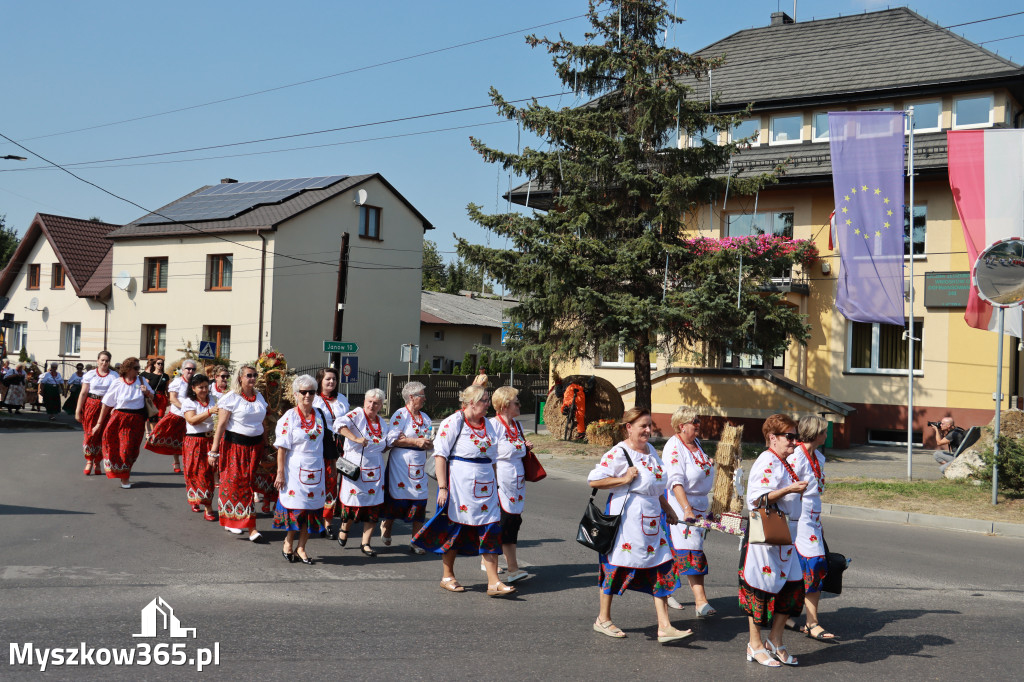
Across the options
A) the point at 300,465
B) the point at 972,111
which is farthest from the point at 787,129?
the point at 300,465

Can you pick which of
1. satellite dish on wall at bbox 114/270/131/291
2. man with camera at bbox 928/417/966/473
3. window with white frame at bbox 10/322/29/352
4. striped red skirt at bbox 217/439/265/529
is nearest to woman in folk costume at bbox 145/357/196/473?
striped red skirt at bbox 217/439/265/529

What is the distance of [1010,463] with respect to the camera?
12477 millimetres

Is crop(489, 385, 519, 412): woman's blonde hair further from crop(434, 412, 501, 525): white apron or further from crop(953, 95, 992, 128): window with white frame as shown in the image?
crop(953, 95, 992, 128): window with white frame

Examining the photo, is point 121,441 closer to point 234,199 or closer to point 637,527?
point 637,527

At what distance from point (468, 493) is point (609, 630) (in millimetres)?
1633

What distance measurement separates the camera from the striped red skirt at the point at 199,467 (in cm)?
1009

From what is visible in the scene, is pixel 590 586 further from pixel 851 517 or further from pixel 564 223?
pixel 564 223

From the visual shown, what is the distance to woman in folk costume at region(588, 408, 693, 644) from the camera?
600 cm

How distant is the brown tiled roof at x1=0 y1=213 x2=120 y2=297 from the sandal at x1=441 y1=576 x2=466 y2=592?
36061 mm

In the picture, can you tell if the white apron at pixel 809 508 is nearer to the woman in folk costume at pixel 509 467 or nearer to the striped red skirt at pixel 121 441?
the woman in folk costume at pixel 509 467

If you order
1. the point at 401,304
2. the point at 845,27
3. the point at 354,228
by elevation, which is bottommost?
the point at 401,304

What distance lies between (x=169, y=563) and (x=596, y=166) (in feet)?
41.9

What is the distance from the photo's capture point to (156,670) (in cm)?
515

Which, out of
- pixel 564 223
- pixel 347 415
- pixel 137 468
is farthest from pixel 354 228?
pixel 347 415
